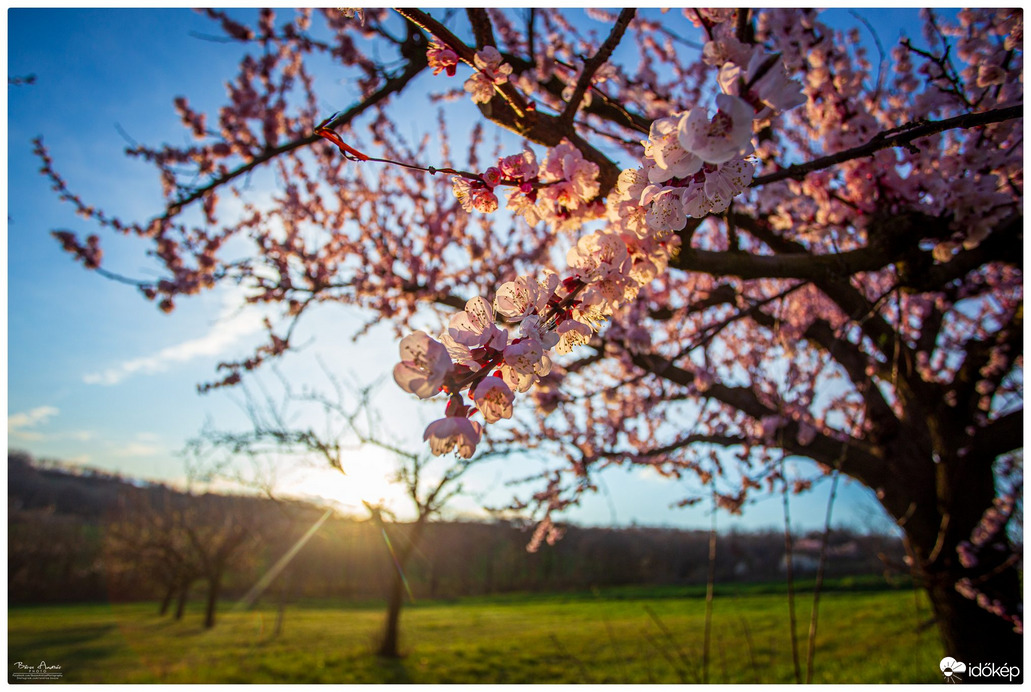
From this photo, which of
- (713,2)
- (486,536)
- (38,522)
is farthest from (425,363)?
(38,522)

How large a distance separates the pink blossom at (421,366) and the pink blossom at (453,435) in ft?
0.19

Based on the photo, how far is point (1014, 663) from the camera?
321 centimetres

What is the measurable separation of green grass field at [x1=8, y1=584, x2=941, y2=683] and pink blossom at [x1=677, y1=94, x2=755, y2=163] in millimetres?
4598

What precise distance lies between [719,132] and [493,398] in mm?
616

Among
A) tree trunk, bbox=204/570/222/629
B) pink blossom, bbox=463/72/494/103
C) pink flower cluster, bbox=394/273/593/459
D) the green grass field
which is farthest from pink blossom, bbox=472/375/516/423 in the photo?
tree trunk, bbox=204/570/222/629

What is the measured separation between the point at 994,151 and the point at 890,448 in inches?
103

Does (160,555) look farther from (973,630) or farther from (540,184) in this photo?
(973,630)

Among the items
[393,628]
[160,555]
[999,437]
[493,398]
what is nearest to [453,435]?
[493,398]

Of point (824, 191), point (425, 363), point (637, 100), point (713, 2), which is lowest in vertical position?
point (425, 363)

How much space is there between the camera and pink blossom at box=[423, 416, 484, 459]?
0.80m

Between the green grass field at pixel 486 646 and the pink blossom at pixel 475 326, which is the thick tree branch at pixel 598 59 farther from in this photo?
the green grass field at pixel 486 646

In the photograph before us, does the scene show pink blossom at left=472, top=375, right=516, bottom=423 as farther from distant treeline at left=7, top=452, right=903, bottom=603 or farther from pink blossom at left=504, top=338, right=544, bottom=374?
distant treeline at left=7, top=452, right=903, bottom=603

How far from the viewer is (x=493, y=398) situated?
2.75ft

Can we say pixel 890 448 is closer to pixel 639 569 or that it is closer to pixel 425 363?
pixel 425 363
